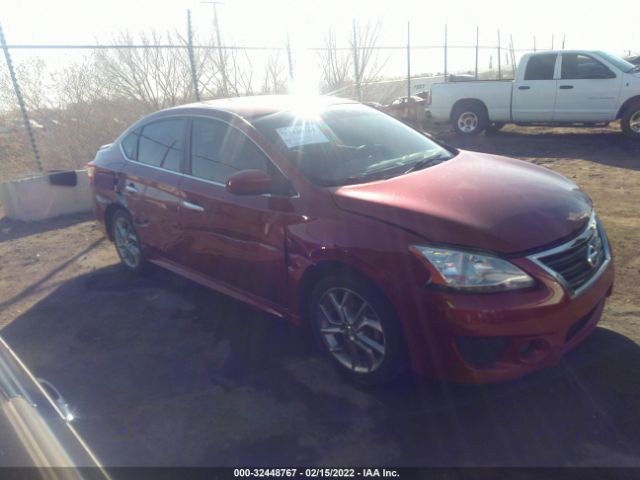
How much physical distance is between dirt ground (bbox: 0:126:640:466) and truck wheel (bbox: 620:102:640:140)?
674 centimetres

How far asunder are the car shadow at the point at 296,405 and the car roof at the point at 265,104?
5.19ft

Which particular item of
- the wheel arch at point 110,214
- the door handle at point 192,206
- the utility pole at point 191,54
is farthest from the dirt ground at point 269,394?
the utility pole at point 191,54

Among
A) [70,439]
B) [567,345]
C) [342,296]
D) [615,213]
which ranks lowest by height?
[615,213]

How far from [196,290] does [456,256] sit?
2858mm

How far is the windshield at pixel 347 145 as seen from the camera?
354 cm

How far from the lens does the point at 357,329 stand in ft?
10.3

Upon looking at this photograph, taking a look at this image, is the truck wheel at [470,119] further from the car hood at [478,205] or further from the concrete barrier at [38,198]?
the car hood at [478,205]

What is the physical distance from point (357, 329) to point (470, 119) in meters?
10.7

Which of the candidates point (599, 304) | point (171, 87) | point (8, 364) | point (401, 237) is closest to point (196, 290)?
point (401, 237)

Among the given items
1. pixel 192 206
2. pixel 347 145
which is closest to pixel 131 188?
pixel 192 206

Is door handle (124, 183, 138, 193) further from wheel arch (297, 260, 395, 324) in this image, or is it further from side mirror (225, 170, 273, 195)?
wheel arch (297, 260, 395, 324)

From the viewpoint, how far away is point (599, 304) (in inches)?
125

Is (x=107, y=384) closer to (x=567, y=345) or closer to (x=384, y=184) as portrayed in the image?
(x=384, y=184)

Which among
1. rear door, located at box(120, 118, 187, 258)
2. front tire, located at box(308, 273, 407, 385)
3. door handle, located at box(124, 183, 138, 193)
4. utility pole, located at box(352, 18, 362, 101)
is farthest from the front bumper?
utility pole, located at box(352, 18, 362, 101)
